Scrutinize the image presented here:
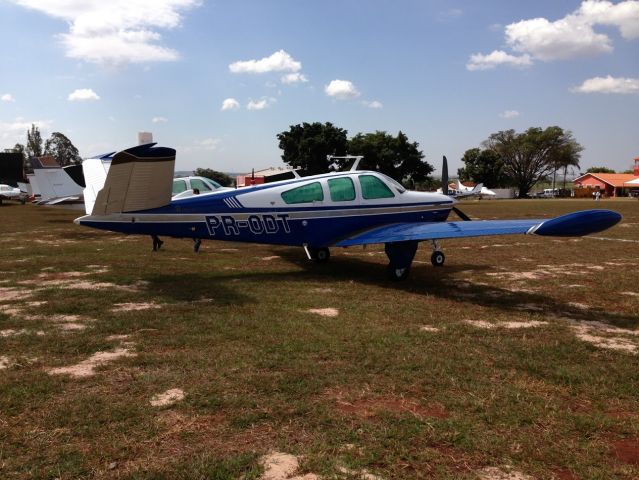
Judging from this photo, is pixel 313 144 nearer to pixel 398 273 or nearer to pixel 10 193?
pixel 10 193

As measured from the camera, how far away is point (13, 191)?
166ft

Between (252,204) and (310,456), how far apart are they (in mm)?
7040

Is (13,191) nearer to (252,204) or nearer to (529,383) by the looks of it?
(252,204)

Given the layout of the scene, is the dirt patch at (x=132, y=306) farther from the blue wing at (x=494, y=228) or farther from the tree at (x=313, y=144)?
the tree at (x=313, y=144)

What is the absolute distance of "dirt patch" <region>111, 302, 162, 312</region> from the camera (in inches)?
278

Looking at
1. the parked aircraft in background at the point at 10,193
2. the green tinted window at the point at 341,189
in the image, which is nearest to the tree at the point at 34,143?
the parked aircraft in background at the point at 10,193

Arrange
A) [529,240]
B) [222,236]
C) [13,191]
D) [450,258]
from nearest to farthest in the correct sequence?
[222,236] → [450,258] → [529,240] → [13,191]

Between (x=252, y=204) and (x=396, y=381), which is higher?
(x=252, y=204)

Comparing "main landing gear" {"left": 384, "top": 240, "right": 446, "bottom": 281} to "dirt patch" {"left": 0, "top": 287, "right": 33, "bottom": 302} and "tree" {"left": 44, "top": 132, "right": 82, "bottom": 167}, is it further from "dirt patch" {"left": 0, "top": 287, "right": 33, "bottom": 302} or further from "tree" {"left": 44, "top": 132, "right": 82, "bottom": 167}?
"tree" {"left": 44, "top": 132, "right": 82, "bottom": 167}

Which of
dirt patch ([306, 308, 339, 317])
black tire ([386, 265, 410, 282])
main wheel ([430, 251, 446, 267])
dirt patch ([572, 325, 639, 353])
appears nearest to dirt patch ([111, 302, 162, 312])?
dirt patch ([306, 308, 339, 317])

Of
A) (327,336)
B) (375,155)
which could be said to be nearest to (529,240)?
(327,336)

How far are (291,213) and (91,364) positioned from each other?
579 centimetres

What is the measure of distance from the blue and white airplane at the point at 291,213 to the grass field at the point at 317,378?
3.40 ft

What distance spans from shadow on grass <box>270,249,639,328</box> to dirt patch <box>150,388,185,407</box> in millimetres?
5235
